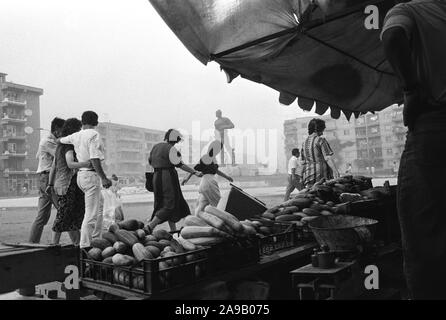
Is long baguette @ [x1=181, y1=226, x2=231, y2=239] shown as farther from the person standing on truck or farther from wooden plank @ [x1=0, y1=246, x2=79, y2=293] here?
the person standing on truck

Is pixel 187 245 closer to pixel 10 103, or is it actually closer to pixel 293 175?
pixel 293 175

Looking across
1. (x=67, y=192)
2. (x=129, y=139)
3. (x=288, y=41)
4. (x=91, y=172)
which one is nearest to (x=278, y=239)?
(x=288, y=41)

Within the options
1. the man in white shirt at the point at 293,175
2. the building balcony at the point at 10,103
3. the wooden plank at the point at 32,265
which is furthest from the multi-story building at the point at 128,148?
the wooden plank at the point at 32,265

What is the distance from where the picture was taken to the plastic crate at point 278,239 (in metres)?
2.91

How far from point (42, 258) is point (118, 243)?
2.56 feet

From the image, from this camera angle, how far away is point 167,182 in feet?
19.1

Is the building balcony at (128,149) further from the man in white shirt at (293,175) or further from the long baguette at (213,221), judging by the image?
the long baguette at (213,221)

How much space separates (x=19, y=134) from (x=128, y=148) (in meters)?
13.0

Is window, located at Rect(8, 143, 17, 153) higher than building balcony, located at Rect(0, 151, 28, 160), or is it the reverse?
window, located at Rect(8, 143, 17, 153)

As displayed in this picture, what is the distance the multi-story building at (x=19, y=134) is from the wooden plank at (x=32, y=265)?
44.3 meters

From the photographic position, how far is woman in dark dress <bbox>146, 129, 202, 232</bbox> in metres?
5.77

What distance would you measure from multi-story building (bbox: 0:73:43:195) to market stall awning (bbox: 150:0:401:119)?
43.7 metres

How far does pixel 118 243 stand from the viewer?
2551 mm

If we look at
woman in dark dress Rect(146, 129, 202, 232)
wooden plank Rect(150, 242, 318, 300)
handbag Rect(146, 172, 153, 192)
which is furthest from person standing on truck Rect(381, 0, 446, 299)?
handbag Rect(146, 172, 153, 192)
